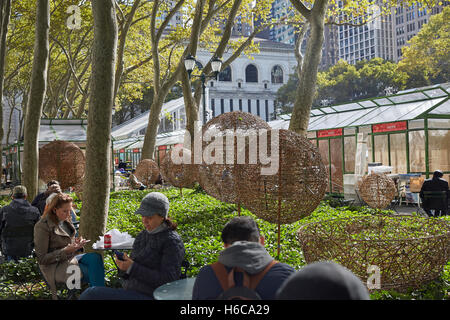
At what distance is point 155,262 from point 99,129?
108 inches

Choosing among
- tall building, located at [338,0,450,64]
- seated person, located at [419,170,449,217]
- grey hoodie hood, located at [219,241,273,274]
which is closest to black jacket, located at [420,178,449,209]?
seated person, located at [419,170,449,217]

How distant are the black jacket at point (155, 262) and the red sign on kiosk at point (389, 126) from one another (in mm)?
13598

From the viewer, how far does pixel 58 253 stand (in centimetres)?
490

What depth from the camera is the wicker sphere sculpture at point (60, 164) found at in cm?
1379

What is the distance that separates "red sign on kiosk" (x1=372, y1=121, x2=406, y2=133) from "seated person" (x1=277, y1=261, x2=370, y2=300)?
15.3 metres

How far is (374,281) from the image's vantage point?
471cm

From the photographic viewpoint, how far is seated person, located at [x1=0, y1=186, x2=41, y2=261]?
733cm

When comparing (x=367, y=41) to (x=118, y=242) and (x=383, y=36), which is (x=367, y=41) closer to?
(x=383, y=36)

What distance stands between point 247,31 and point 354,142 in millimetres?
115381

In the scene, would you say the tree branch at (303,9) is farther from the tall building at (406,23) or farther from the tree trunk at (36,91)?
the tall building at (406,23)

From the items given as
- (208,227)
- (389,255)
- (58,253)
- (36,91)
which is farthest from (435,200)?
(36,91)

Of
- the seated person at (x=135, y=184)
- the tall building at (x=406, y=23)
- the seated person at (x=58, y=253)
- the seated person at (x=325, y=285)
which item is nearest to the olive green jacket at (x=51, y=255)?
the seated person at (x=58, y=253)
